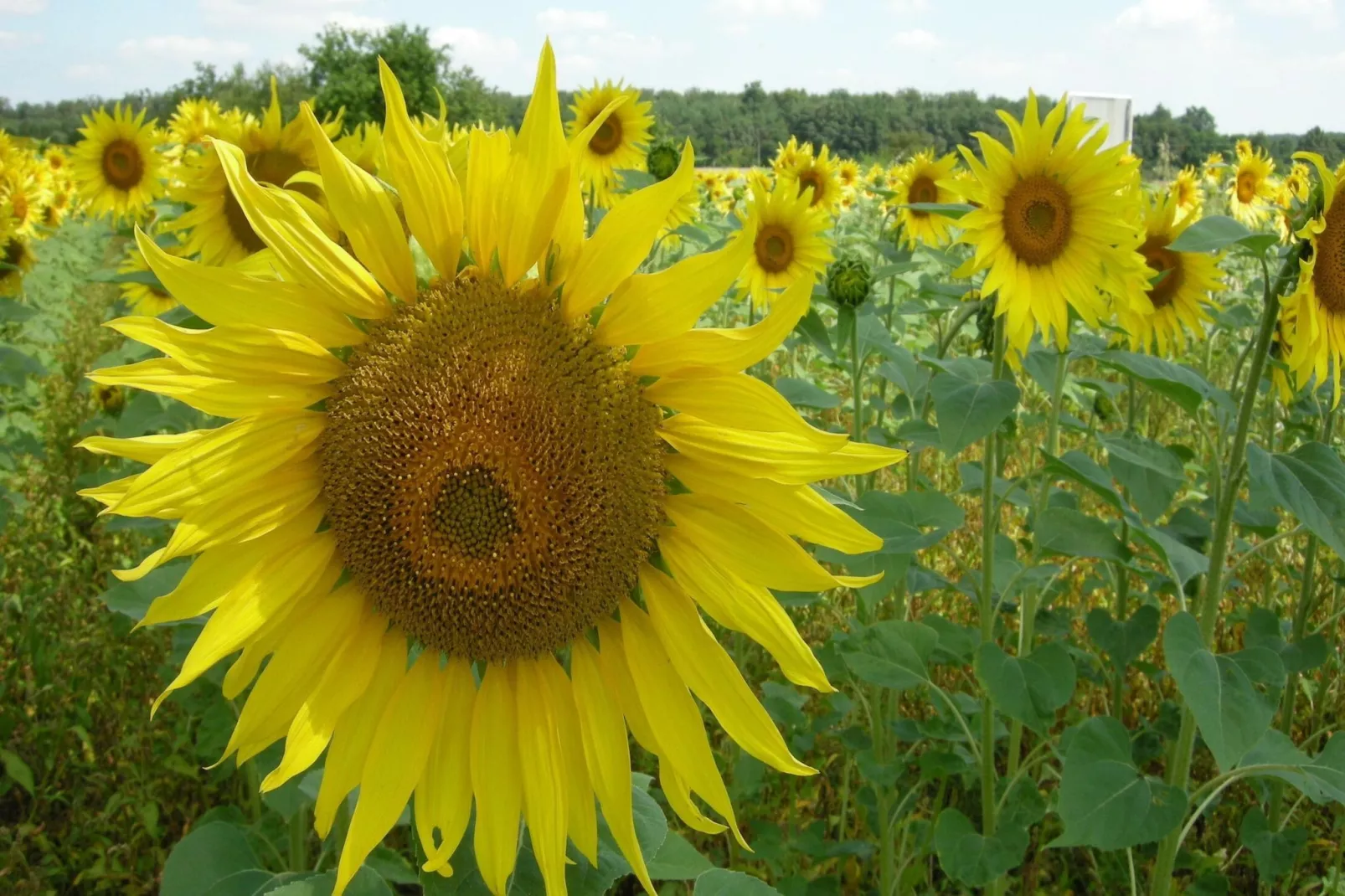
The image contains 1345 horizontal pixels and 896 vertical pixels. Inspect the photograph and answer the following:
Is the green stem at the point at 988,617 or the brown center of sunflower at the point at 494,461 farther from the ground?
the brown center of sunflower at the point at 494,461

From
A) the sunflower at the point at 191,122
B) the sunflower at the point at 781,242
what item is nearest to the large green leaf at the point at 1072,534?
the sunflower at the point at 781,242

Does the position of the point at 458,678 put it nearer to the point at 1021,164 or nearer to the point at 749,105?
the point at 1021,164

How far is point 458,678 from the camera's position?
3.84 ft

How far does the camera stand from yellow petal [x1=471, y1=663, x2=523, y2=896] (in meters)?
1.12

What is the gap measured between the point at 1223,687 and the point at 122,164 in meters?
A: 5.37

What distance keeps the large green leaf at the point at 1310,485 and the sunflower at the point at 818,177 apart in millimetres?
4414

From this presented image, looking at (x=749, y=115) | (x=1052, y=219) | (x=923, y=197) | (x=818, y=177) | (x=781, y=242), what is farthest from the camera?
(x=749, y=115)

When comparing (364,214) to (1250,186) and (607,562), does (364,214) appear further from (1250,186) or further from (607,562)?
(1250,186)

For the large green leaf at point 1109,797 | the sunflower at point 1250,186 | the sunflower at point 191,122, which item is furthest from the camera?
the sunflower at point 1250,186

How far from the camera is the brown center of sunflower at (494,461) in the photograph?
3.46 feet

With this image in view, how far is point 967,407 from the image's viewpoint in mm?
2051

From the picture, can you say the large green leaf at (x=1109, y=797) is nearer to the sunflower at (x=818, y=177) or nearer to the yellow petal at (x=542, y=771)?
the yellow petal at (x=542, y=771)

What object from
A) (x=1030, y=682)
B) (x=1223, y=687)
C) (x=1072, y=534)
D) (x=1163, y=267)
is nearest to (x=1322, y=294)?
(x=1072, y=534)

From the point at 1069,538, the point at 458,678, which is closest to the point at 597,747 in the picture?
the point at 458,678
